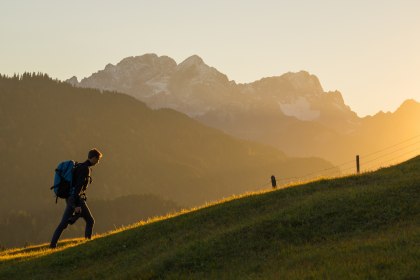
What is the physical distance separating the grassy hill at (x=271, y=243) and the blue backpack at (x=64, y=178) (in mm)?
2629

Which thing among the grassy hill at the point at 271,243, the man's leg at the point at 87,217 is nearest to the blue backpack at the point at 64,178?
the man's leg at the point at 87,217

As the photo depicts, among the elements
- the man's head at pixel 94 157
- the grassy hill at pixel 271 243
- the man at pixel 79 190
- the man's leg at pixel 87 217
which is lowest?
the grassy hill at pixel 271 243

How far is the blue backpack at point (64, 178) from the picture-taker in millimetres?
20609

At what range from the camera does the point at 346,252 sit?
15.0 metres

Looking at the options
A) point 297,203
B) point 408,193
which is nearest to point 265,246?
point 297,203

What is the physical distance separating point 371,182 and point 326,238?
9.13 m

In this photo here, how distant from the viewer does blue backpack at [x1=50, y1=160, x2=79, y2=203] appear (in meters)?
20.6

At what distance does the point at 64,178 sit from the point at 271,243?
8.68 meters

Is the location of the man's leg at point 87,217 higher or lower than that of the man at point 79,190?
lower

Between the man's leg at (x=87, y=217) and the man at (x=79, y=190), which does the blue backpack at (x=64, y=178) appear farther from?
the man's leg at (x=87, y=217)

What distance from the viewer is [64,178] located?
20.7 metres

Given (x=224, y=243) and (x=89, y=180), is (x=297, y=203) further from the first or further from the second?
(x=89, y=180)

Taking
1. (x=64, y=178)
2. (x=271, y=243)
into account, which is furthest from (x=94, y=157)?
(x=271, y=243)

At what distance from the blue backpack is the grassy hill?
8.62 ft
